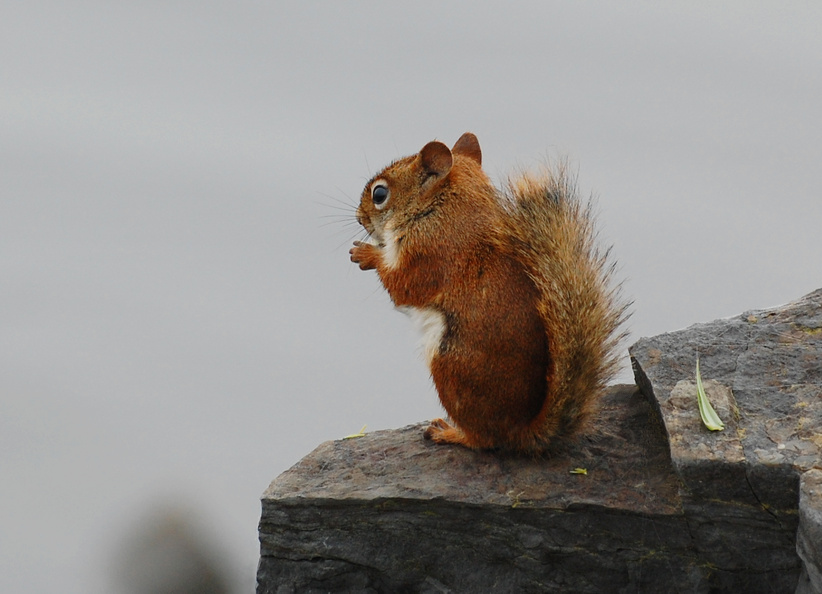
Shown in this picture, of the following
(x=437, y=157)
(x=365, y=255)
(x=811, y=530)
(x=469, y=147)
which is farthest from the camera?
(x=469, y=147)

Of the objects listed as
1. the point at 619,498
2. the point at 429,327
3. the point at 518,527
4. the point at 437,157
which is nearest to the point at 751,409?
the point at 619,498

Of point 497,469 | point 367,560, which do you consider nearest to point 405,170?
point 497,469

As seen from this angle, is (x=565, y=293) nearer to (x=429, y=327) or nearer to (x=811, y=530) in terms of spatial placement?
(x=429, y=327)

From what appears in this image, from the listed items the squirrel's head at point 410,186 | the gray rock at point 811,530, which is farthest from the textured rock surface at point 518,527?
the squirrel's head at point 410,186

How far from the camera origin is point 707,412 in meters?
3.45

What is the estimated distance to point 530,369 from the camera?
3500 mm

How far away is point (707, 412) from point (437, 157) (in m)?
1.22

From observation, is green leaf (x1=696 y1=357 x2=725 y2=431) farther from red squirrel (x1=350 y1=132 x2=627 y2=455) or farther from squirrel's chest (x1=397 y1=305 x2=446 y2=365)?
squirrel's chest (x1=397 y1=305 x2=446 y2=365)

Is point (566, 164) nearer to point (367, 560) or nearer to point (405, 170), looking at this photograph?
point (405, 170)

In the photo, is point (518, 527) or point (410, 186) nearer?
point (518, 527)

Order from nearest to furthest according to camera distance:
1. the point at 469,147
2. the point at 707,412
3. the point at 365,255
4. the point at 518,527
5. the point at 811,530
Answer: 1. the point at 811,530
2. the point at 707,412
3. the point at 518,527
4. the point at 365,255
5. the point at 469,147

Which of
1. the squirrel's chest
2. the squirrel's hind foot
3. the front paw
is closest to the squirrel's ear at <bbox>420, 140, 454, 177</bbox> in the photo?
the front paw

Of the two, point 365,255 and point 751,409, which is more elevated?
point 365,255

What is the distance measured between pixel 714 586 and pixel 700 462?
1.62 feet
